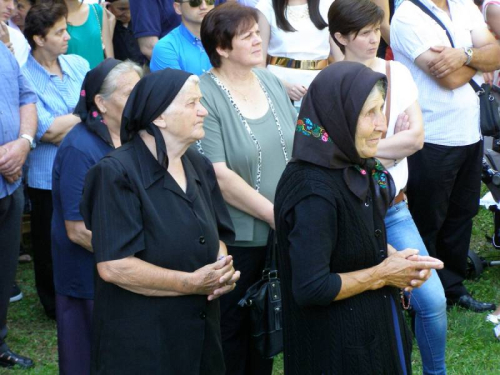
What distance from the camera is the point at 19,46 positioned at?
5.62m

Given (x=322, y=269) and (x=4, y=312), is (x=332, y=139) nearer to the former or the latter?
(x=322, y=269)

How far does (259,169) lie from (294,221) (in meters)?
1.16

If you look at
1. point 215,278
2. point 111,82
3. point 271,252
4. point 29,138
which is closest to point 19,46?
point 29,138

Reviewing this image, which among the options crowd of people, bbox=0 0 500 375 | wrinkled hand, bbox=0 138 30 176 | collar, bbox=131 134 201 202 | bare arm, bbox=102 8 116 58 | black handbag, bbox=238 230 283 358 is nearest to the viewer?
crowd of people, bbox=0 0 500 375

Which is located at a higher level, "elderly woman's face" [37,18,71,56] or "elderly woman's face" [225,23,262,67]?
"elderly woman's face" [225,23,262,67]

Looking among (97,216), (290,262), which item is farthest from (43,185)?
(290,262)

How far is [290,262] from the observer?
3.27m

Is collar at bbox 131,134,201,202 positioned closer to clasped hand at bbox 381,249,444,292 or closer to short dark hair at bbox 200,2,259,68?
clasped hand at bbox 381,249,444,292

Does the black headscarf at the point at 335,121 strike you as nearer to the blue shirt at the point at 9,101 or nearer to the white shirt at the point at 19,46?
the blue shirt at the point at 9,101

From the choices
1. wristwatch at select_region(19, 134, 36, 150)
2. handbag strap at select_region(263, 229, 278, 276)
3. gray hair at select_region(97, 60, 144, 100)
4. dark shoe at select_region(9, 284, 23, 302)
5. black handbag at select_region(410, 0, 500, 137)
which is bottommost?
dark shoe at select_region(9, 284, 23, 302)

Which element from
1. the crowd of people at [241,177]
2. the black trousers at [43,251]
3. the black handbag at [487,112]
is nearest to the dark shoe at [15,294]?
the crowd of people at [241,177]

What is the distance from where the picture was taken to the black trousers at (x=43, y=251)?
5.79 meters

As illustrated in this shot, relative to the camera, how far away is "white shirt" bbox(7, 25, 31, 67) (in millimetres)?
5574

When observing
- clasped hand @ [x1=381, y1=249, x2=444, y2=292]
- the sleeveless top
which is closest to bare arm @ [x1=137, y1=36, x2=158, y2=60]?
the sleeveless top
